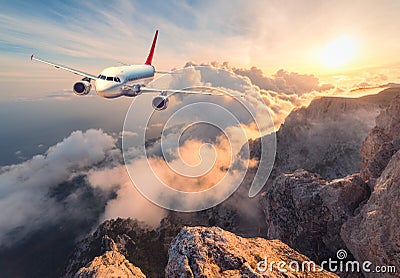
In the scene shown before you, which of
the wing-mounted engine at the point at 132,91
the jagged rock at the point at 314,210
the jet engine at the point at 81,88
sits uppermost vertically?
the wing-mounted engine at the point at 132,91

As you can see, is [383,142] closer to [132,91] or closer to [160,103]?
[160,103]

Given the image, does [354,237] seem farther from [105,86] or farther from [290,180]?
[105,86]

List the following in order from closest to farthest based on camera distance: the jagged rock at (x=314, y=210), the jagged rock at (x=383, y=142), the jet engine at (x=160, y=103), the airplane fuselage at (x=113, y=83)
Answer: the jagged rock at (x=314, y=210) → the jagged rock at (x=383, y=142) → the airplane fuselage at (x=113, y=83) → the jet engine at (x=160, y=103)

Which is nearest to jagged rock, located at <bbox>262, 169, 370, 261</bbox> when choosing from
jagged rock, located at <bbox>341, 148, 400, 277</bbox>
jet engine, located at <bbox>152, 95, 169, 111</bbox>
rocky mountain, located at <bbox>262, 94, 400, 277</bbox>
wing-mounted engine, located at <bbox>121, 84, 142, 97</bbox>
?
rocky mountain, located at <bbox>262, 94, 400, 277</bbox>

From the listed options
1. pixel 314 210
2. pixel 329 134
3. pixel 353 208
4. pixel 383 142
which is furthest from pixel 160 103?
pixel 329 134

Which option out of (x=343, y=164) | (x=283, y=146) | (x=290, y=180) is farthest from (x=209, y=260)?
(x=283, y=146)

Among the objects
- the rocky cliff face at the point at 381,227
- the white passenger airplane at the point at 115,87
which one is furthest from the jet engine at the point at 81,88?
the rocky cliff face at the point at 381,227

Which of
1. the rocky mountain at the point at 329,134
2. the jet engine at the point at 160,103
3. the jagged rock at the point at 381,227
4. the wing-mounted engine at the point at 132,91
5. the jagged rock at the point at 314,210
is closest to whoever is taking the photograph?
the jagged rock at the point at 381,227

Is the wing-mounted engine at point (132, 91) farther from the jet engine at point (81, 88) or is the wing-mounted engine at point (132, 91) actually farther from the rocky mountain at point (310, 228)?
the rocky mountain at point (310, 228)
